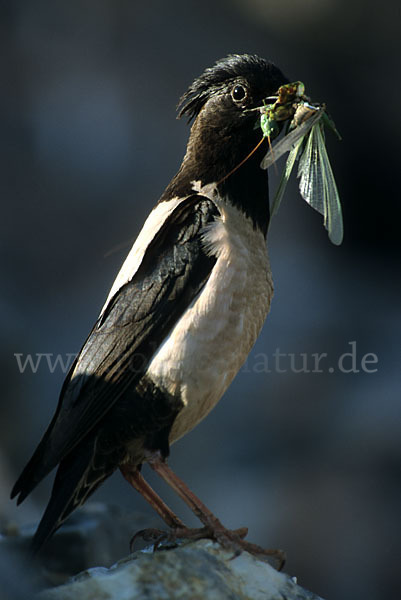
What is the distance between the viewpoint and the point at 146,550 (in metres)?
2.05

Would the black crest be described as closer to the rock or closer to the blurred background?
the rock

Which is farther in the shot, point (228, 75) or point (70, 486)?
point (228, 75)

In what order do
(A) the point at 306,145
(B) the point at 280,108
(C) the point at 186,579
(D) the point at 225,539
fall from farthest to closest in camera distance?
(A) the point at 306,145
(B) the point at 280,108
(D) the point at 225,539
(C) the point at 186,579

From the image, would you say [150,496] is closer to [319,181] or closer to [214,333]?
[214,333]

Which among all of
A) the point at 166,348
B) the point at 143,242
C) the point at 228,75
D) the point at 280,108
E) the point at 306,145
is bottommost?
the point at 166,348

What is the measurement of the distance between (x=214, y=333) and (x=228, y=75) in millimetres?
900

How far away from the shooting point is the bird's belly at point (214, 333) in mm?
2010

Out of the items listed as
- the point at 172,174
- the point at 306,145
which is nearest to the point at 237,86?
the point at 306,145

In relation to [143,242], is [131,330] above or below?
below

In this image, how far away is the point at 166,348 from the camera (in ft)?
6.64

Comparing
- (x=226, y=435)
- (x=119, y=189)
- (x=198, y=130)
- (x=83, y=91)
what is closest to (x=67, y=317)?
(x=119, y=189)

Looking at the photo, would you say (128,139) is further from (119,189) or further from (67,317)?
(67,317)

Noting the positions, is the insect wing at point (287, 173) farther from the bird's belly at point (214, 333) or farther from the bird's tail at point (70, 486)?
the bird's tail at point (70, 486)

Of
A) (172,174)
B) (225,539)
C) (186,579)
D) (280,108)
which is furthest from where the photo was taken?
(172,174)
